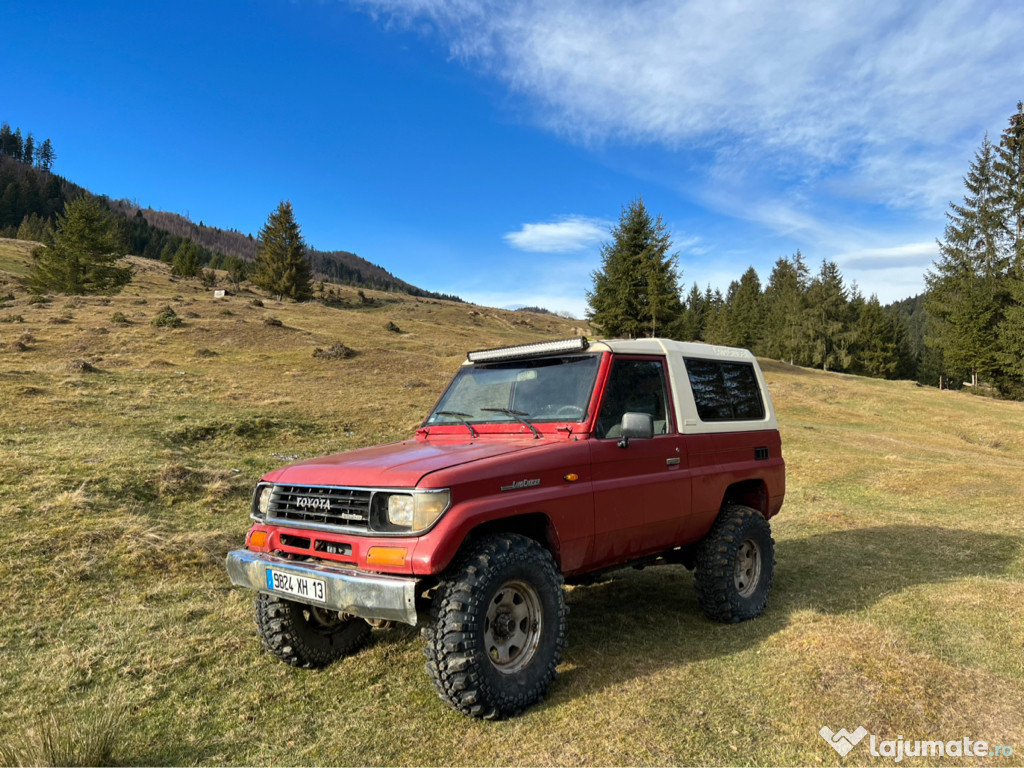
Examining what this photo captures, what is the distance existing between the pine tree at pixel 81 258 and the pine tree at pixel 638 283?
36.7 meters

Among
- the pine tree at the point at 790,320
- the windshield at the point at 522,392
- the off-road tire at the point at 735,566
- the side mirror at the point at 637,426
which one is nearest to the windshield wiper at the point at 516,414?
the windshield at the point at 522,392

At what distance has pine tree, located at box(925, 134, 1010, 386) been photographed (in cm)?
4088

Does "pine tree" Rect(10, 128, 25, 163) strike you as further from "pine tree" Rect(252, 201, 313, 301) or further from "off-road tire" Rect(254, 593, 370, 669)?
"off-road tire" Rect(254, 593, 370, 669)

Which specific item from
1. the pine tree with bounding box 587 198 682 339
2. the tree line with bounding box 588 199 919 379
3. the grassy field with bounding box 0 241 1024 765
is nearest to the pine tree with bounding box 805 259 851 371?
the tree line with bounding box 588 199 919 379

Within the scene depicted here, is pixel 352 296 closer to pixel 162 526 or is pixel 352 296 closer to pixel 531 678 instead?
pixel 162 526

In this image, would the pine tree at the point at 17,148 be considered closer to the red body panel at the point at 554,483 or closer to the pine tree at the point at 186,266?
the pine tree at the point at 186,266

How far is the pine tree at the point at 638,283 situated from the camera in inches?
1423

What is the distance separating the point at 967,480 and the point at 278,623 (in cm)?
1408

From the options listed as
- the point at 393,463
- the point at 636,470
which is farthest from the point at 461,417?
the point at 636,470

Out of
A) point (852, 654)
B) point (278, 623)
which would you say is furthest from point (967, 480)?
point (278, 623)

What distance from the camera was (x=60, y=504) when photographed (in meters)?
7.66

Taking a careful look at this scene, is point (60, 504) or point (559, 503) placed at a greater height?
point (559, 503)

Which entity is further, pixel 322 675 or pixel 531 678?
pixel 322 675

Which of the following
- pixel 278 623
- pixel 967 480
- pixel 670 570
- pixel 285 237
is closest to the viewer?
pixel 278 623
